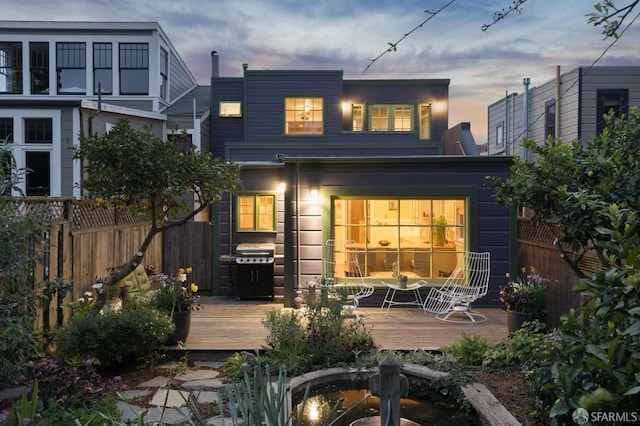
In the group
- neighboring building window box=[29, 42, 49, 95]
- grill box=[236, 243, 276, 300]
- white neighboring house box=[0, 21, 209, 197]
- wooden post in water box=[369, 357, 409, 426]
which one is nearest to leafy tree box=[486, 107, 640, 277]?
wooden post in water box=[369, 357, 409, 426]

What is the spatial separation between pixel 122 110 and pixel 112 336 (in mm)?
8944

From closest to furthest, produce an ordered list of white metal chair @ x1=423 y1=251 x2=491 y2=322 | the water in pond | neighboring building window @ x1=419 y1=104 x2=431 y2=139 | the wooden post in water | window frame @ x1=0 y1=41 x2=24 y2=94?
1. the wooden post in water
2. the water in pond
3. white metal chair @ x1=423 y1=251 x2=491 y2=322
4. neighboring building window @ x1=419 y1=104 x2=431 y2=139
5. window frame @ x1=0 y1=41 x2=24 y2=94

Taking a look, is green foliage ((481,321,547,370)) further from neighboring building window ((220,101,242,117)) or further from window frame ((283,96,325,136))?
neighboring building window ((220,101,242,117))

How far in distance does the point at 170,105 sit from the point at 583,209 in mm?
13777

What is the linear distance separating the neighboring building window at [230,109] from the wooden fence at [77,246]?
7.16m

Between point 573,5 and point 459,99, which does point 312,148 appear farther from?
point 573,5

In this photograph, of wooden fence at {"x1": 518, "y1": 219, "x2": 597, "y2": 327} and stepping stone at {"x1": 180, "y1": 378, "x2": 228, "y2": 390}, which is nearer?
stepping stone at {"x1": 180, "y1": 378, "x2": 228, "y2": 390}

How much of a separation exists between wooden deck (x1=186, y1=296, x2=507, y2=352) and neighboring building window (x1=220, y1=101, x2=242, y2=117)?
730cm

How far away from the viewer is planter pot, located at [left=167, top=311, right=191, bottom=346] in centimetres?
650

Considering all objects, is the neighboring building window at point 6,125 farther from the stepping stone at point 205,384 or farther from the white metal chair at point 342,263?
the stepping stone at point 205,384

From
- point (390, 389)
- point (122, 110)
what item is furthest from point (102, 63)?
point (390, 389)

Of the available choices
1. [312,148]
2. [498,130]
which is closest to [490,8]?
[312,148]

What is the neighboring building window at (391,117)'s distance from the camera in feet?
49.2

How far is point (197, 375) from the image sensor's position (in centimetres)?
568
